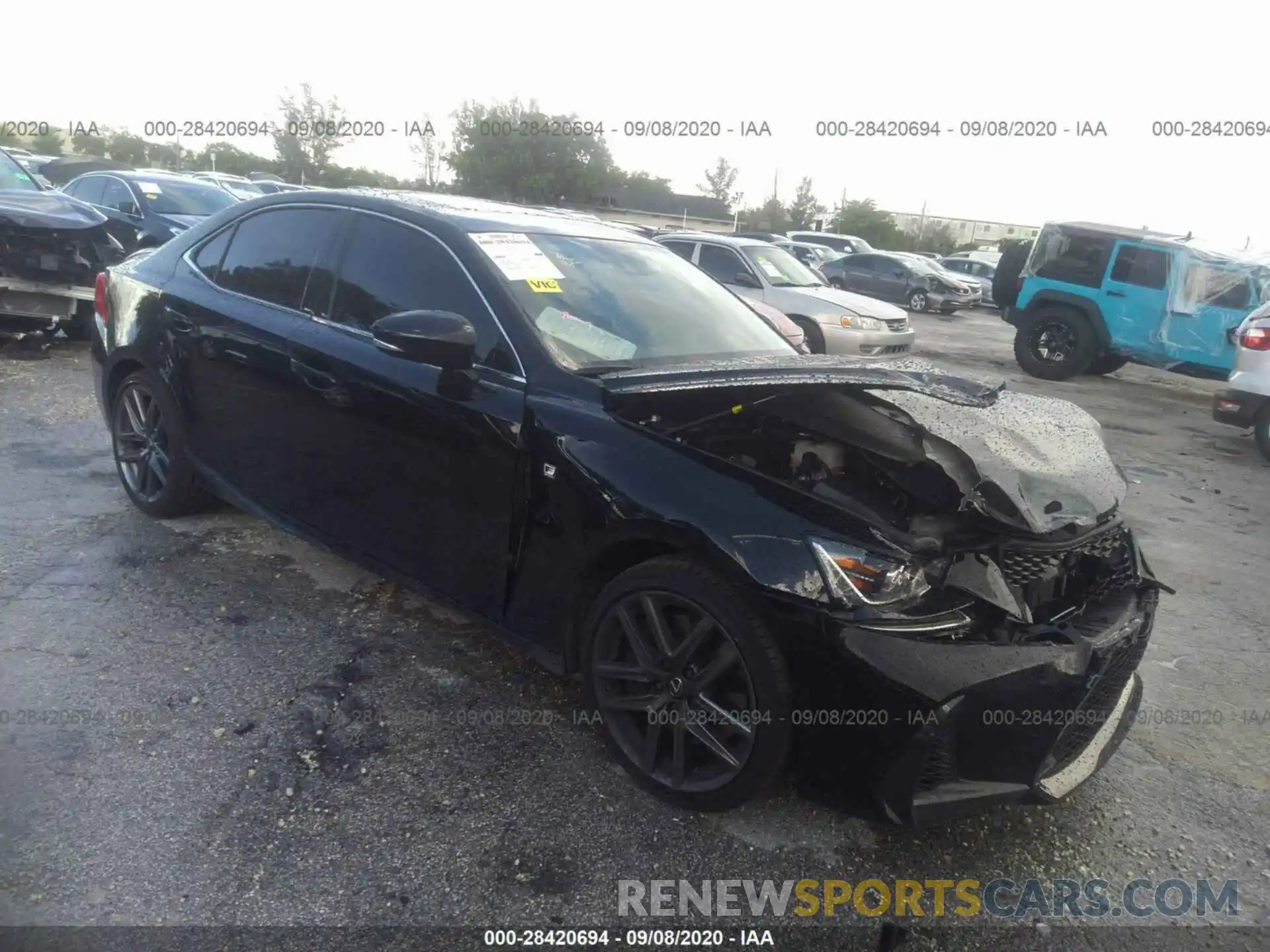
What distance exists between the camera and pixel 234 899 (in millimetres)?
2223

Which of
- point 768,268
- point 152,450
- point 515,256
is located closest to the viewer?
point 515,256

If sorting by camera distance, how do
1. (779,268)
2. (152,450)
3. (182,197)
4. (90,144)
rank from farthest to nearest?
(90,144), (182,197), (779,268), (152,450)

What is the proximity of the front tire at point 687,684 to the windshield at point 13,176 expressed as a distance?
9.27 m

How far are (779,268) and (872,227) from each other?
45160 mm

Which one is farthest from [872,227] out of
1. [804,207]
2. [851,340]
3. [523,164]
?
[851,340]

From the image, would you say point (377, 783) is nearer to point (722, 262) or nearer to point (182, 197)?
point (722, 262)

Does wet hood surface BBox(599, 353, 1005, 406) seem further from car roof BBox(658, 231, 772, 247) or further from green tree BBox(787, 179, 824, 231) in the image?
green tree BBox(787, 179, 824, 231)

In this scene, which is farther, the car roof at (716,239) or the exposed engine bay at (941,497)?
the car roof at (716,239)

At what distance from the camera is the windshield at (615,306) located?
122 inches

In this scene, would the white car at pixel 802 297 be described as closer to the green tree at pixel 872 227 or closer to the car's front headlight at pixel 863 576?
the car's front headlight at pixel 863 576

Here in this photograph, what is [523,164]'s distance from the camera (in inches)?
1559

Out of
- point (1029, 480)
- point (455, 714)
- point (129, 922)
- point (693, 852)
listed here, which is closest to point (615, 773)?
point (693, 852)

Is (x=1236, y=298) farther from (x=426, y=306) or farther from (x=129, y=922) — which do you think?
(x=129, y=922)

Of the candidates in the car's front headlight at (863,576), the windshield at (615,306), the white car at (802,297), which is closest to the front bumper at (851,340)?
the white car at (802,297)
